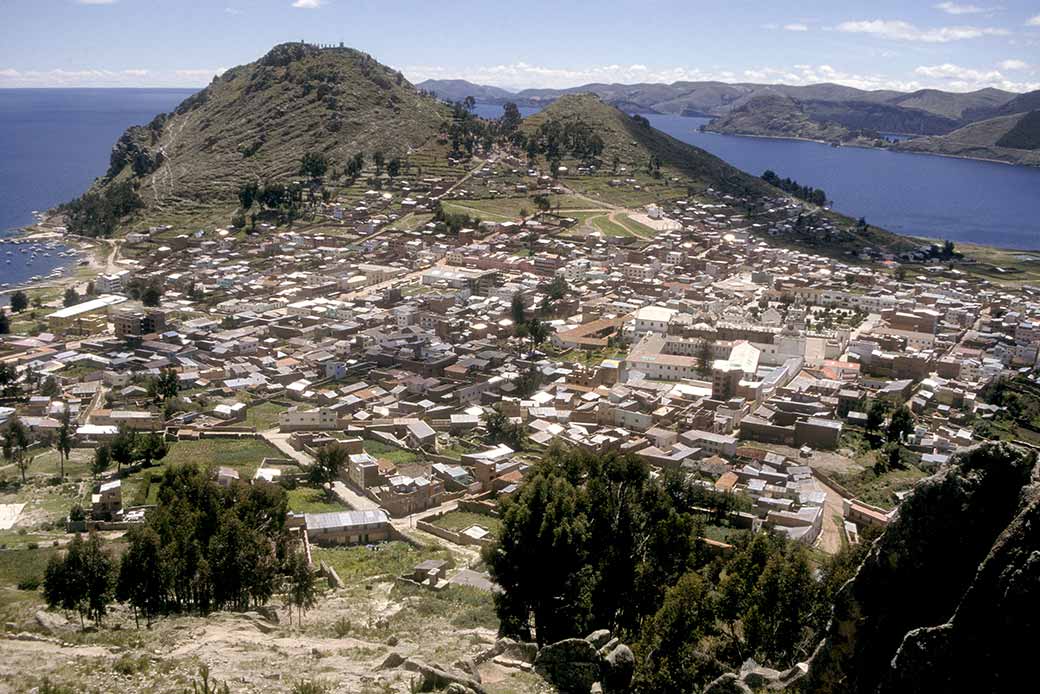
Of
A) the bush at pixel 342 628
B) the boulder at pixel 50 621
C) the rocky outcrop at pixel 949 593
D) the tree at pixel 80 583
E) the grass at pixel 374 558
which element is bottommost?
the grass at pixel 374 558

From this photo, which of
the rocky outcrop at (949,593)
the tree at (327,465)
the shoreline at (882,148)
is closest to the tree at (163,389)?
the tree at (327,465)

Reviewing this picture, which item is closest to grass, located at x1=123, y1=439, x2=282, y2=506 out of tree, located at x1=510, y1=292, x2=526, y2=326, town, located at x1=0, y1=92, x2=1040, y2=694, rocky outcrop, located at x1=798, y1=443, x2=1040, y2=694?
town, located at x1=0, y1=92, x2=1040, y2=694

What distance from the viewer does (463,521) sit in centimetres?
1727

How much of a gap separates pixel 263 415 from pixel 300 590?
494 inches

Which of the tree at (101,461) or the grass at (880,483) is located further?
the tree at (101,461)

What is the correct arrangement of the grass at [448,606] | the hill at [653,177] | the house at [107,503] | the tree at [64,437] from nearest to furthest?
the grass at [448,606]
the house at [107,503]
the tree at [64,437]
the hill at [653,177]

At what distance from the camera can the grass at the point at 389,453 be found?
20.4m

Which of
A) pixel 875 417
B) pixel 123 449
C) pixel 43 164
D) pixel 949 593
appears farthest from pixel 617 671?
pixel 43 164

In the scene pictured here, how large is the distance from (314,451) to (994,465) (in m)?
17.3

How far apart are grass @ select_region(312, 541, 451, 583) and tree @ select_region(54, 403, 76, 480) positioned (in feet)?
25.5

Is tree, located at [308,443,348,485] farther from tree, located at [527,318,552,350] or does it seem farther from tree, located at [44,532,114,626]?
tree, located at [527,318,552,350]

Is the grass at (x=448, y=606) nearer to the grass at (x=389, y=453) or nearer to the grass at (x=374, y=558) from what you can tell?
the grass at (x=374, y=558)

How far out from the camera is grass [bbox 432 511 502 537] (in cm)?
1691

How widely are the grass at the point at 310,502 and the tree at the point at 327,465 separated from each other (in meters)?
0.35
